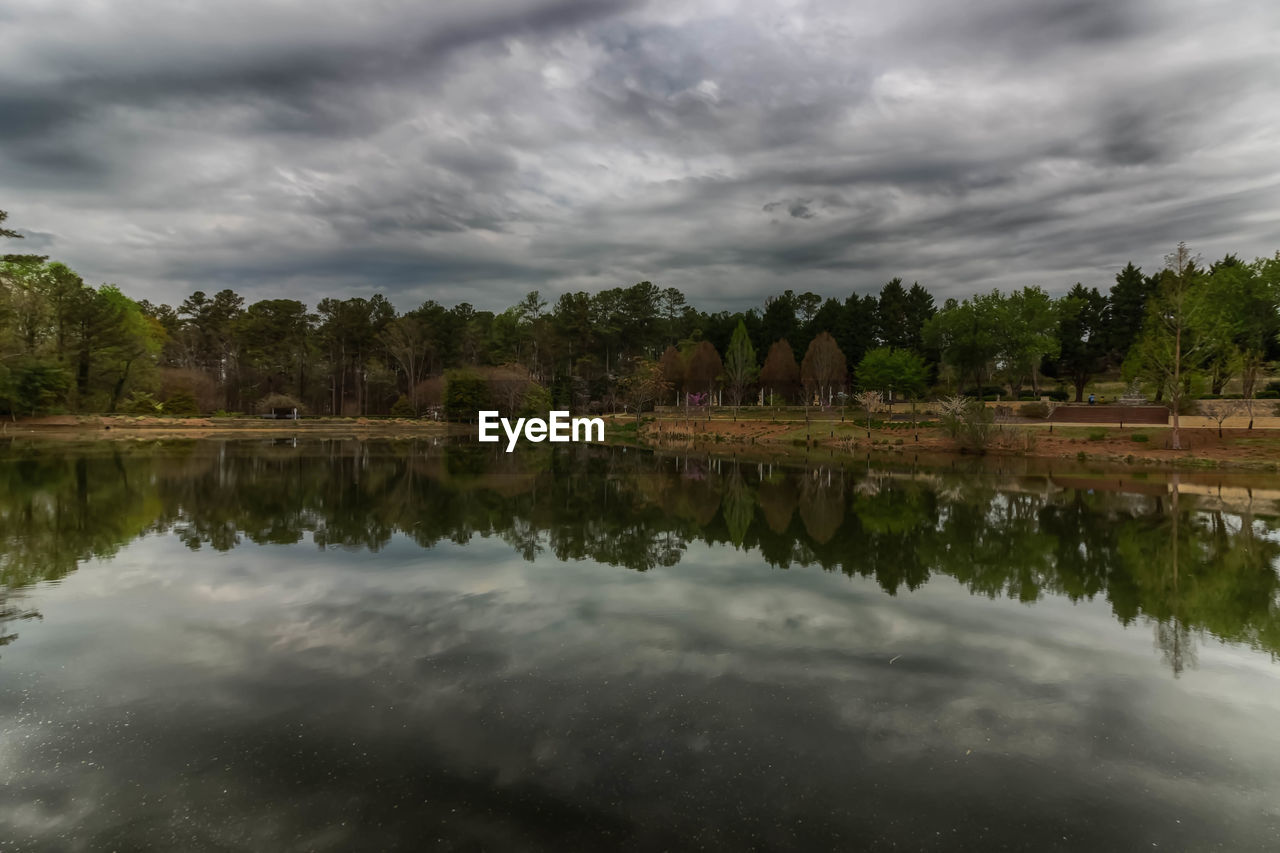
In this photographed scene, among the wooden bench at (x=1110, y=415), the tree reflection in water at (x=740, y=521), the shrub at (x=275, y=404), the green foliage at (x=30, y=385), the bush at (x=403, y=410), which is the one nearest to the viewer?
the tree reflection in water at (x=740, y=521)

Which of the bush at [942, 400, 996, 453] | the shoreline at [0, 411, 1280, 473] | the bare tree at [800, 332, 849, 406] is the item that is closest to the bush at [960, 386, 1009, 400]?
the bare tree at [800, 332, 849, 406]

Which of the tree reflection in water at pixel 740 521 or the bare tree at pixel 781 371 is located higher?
the bare tree at pixel 781 371

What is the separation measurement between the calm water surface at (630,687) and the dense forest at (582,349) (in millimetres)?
42279

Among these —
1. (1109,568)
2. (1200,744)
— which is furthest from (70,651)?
(1109,568)

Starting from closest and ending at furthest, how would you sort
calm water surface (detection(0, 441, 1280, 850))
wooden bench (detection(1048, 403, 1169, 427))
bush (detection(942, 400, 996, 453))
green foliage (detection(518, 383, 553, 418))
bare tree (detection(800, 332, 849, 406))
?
calm water surface (detection(0, 441, 1280, 850)) → bush (detection(942, 400, 996, 453)) → wooden bench (detection(1048, 403, 1169, 427)) → bare tree (detection(800, 332, 849, 406)) → green foliage (detection(518, 383, 553, 418))

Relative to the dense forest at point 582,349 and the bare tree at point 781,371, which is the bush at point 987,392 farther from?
the bare tree at point 781,371

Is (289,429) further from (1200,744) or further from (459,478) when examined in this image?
(1200,744)

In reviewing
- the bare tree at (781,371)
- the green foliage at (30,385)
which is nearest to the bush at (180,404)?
the green foliage at (30,385)

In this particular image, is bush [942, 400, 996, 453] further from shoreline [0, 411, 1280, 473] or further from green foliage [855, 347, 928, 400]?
green foliage [855, 347, 928, 400]

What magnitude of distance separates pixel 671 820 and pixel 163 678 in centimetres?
637

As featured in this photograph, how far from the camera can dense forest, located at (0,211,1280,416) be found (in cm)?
5953

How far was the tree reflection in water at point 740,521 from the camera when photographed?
502 inches

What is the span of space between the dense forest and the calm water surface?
1665 inches

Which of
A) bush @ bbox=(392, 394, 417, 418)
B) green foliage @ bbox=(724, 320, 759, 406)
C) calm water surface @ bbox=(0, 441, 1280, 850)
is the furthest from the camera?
green foliage @ bbox=(724, 320, 759, 406)
